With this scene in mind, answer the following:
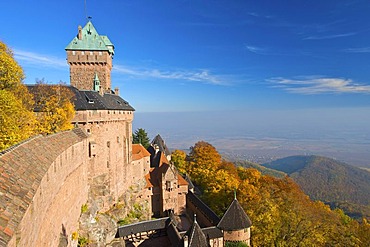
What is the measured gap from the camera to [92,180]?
72.2ft

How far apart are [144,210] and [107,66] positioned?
64.1 ft

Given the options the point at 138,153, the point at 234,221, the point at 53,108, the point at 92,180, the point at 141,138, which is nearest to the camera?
the point at 53,108

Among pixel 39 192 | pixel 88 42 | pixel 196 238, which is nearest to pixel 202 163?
pixel 196 238

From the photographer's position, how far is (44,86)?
21.1 metres

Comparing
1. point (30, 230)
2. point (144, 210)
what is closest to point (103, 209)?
point (144, 210)

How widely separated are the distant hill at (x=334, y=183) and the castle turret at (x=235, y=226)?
6076 cm

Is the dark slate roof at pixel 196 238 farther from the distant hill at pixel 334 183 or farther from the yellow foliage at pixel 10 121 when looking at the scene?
the distant hill at pixel 334 183

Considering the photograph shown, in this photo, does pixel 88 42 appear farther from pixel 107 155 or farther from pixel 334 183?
pixel 334 183

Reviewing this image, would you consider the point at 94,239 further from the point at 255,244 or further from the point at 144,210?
the point at 255,244

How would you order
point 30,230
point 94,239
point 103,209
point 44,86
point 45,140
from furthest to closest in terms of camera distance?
point 103,209, point 44,86, point 94,239, point 45,140, point 30,230

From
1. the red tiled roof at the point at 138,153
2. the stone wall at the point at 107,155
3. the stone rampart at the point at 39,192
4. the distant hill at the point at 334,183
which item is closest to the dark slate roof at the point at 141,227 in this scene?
the stone wall at the point at 107,155

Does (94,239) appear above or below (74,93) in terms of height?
below

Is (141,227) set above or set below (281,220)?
below

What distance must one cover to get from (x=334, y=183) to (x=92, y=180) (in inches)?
4992
